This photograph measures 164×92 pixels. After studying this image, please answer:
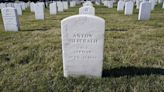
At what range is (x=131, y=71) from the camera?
386cm

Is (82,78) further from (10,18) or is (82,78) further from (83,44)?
(10,18)

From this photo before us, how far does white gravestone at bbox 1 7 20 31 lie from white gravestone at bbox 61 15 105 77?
522 centimetres

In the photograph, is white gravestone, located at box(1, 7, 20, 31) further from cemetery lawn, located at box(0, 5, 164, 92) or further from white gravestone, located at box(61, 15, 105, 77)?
white gravestone, located at box(61, 15, 105, 77)

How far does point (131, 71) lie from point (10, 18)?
6.14 meters

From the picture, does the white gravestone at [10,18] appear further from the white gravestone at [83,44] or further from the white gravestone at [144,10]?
the white gravestone at [144,10]

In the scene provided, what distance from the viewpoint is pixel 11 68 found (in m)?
4.14

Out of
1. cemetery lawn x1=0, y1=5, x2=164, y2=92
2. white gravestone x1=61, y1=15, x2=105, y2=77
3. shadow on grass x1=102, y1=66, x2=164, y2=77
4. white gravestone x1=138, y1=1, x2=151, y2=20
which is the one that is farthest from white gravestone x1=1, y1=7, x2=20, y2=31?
white gravestone x1=138, y1=1, x2=151, y2=20

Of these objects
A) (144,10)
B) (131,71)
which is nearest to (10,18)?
(131,71)

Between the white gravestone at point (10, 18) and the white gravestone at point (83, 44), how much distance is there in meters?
5.22

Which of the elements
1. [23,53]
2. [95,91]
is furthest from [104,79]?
[23,53]

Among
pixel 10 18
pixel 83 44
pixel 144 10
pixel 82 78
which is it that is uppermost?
pixel 144 10

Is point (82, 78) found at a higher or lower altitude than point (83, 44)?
lower

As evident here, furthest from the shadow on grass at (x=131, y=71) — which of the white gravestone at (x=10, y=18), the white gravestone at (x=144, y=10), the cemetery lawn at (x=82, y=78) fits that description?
the white gravestone at (x=144, y=10)

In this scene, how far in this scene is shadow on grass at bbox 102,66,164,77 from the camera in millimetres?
3717
